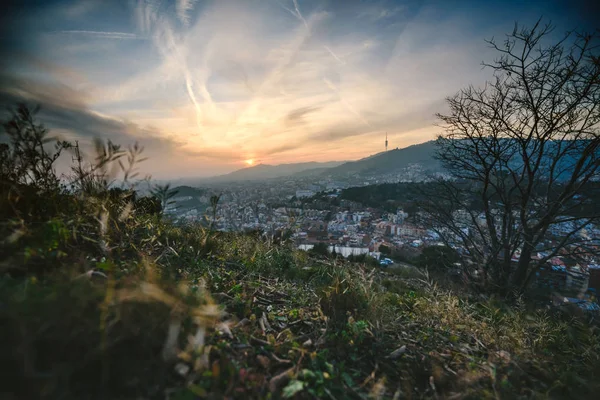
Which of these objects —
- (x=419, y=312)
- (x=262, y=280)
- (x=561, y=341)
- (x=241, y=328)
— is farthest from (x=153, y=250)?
(x=561, y=341)

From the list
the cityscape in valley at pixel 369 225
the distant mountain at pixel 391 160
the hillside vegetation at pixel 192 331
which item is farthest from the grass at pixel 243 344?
the distant mountain at pixel 391 160

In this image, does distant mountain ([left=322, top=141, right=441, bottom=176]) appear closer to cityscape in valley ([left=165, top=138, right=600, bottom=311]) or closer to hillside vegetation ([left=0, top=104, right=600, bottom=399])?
cityscape in valley ([left=165, top=138, right=600, bottom=311])

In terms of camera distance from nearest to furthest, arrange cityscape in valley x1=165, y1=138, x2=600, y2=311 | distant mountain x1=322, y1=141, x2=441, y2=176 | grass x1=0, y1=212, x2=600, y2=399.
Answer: grass x1=0, y1=212, x2=600, y2=399, cityscape in valley x1=165, y1=138, x2=600, y2=311, distant mountain x1=322, y1=141, x2=441, y2=176

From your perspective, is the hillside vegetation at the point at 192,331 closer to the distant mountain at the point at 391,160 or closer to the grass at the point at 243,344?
the grass at the point at 243,344

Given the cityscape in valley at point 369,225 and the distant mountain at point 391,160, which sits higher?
the distant mountain at point 391,160

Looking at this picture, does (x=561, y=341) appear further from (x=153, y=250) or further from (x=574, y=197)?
(x=153, y=250)

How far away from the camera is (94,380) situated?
98 centimetres

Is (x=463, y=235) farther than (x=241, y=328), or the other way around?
(x=463, y=235)

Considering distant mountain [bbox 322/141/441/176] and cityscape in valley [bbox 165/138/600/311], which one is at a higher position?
distant mountain [bbox 322/141/441/176]

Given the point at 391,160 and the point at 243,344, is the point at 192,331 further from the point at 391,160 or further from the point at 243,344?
the point at 391,160

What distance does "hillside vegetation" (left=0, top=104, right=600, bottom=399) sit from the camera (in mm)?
1016

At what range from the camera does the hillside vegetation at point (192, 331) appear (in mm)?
1016

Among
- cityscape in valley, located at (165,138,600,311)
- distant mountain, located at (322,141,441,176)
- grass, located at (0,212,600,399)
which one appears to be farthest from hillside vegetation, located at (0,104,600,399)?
distant mountain, located at (322,141,441,176)

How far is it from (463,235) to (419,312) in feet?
14.4
